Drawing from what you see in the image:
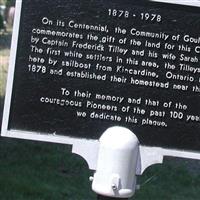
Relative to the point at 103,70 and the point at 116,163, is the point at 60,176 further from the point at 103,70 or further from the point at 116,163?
the point at 116,163

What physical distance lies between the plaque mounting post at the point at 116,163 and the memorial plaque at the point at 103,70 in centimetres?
35

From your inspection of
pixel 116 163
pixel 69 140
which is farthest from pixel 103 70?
pixel 116 163

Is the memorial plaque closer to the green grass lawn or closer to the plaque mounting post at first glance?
the plaque mounting post

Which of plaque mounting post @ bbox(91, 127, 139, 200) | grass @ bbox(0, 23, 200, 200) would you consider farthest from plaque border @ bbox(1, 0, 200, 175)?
grass @ bbox(0, 23, 200, 200)

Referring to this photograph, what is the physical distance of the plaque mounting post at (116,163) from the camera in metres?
4.62

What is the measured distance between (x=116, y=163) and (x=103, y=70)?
0.70m

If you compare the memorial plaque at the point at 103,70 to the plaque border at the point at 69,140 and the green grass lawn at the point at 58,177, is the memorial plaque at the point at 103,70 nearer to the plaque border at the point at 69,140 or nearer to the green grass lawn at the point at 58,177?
the plaque border at the point at 69,140

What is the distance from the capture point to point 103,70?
4.98 meters

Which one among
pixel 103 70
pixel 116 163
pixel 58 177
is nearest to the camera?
pixel 116 163

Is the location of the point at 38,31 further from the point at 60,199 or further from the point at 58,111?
the point at 60,199

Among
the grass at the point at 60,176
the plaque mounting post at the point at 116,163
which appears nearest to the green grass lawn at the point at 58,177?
the grass at the point at 60,176

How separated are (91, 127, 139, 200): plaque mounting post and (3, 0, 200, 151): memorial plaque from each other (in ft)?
1.16

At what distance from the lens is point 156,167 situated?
866 centimetres

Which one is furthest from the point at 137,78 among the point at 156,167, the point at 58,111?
the point at 156,167
